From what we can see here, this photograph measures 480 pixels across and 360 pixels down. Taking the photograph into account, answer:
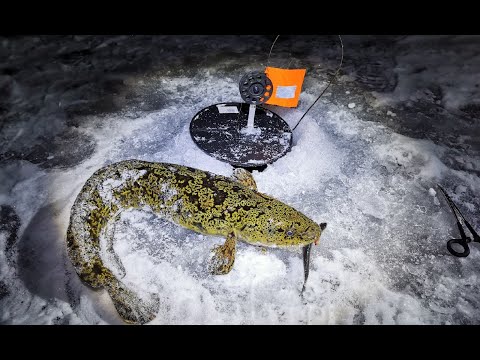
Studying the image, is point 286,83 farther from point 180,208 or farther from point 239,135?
point 180,208

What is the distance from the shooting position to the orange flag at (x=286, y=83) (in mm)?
3842

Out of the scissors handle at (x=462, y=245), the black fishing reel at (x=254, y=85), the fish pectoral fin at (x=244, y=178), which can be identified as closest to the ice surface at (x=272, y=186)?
the scissors handle at (x=462, y=245)

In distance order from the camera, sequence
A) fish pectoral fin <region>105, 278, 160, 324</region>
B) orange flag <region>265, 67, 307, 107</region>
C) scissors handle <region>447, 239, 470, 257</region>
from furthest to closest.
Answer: orange flag <region>265, 67, 307, 107</region> → scissors handle <region>447, 239, 470, 257</region> → fish pectoral fin <region>105, 278, 160, 324</region>

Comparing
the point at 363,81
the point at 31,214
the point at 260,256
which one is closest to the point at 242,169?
the point at 260,256

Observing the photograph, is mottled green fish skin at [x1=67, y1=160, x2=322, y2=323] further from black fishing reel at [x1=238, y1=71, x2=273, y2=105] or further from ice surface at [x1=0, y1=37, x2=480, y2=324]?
black fishing reel at [x1=238, y1=71, x2=273, y2=105]

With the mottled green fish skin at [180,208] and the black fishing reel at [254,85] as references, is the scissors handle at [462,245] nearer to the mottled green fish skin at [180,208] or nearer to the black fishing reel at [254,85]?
the mottled green fish skin at [180,208]

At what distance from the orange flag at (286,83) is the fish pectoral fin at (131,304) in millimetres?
2789

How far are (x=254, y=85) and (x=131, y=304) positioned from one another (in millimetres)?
2364

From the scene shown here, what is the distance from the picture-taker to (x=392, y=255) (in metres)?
2.90

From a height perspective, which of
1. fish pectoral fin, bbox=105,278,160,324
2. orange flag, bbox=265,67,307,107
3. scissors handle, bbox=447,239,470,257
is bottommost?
fish pectoral fin, bbox=105,278,160,324

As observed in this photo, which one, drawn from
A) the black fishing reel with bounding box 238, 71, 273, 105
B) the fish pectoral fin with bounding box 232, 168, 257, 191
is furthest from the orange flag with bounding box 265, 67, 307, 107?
the fish pectoral fin with bounding box 232, 168, 257, 191

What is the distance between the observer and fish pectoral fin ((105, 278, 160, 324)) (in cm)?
234

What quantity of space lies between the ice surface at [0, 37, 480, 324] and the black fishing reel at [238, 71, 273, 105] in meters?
0.78

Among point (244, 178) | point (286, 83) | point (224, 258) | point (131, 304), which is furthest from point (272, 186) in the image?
point (131, 304)
